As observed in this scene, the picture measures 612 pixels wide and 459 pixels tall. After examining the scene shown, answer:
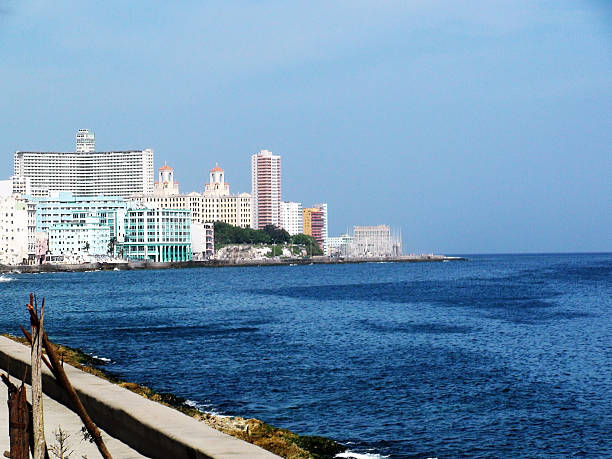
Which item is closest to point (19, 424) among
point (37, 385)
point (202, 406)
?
point (37, 385)

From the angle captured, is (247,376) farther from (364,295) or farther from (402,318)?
(364,295)

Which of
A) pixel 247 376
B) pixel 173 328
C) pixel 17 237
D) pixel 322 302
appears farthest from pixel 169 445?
pixel 17 237

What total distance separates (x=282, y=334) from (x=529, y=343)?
11038 mm

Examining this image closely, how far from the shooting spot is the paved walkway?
1094 cm

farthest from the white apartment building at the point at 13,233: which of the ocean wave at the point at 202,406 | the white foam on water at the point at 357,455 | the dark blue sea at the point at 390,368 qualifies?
the white foam on water at the point at 357,455

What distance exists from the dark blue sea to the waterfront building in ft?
443

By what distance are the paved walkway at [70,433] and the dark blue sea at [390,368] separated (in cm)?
606

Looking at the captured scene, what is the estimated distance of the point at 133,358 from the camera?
31484 mm

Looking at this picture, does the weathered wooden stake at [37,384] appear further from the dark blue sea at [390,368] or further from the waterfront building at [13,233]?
the waterfront building at [13,233]

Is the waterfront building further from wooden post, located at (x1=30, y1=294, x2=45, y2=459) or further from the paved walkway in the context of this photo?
wooden post, located at (x1=30, y1=294, x2=45, y2=459)

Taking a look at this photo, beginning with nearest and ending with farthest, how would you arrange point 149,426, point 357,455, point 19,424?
point 19,424
point 149,426
point 357,455

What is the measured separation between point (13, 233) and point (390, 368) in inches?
6891

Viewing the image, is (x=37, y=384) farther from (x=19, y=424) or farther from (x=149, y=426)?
(x=149, y=426)

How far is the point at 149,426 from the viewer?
10773 mm
